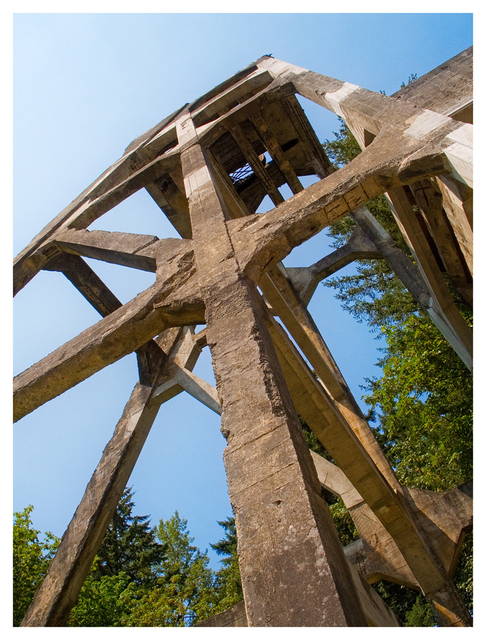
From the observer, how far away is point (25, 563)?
13.1 meters

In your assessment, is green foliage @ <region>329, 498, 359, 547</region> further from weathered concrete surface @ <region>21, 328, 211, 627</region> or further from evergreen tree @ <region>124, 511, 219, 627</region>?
weathered concrete surface @ <region>21, 328, 211, 627</region>

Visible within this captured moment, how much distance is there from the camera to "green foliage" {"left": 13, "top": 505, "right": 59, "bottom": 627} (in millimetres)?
12328

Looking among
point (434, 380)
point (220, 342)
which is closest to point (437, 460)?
point (434, 380)

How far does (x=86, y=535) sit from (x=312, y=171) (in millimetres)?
8072

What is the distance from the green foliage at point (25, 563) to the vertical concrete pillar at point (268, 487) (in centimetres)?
1176

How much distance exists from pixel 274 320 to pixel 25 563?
11.5 meters

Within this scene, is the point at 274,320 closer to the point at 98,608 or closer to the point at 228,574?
the point at 98,608

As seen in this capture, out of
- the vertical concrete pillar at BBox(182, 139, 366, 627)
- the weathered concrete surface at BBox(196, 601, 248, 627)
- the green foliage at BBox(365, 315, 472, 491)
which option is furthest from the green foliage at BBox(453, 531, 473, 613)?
the vertical concrete pillar at BBox(182, 139, 366, 627)

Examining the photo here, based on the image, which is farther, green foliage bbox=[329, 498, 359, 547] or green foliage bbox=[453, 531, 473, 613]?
green foliage bbox=[329, 498, 359, 547]

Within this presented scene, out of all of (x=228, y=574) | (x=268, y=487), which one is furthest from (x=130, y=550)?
(x=268, y=487)

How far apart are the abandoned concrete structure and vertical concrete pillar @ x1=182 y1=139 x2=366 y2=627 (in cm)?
1

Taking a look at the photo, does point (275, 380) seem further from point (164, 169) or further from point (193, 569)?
point (193, 569)

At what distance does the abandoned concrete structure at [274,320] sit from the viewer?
279cm

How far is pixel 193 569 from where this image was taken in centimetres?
2094
